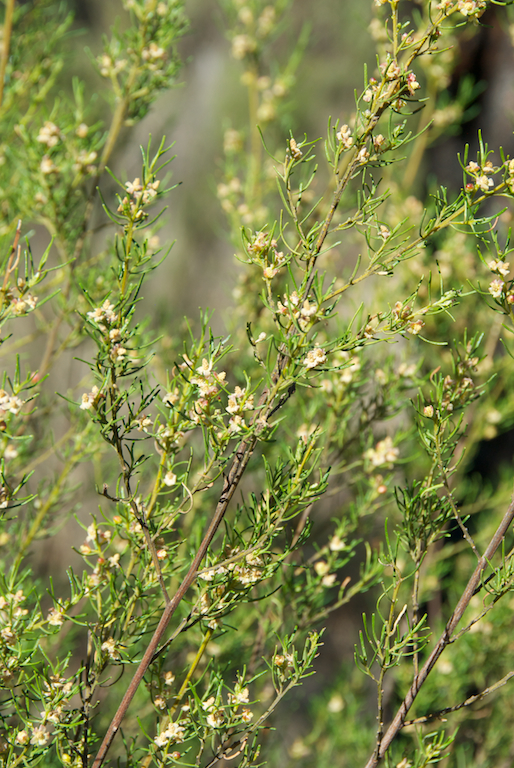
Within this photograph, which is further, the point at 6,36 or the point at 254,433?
the point at 6,36

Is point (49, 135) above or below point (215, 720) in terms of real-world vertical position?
above

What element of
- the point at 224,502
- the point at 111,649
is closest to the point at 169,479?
the point at 224,502

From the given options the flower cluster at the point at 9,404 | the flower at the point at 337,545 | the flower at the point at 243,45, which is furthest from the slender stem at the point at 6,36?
the flower at the point at 337,545

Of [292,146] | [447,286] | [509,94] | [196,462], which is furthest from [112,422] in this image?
[509,94]

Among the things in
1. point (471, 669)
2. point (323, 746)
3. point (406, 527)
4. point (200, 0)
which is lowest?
point (323, 746)

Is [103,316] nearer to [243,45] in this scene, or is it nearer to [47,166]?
[47,166]

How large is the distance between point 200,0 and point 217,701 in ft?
6.03

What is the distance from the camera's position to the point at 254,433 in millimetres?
410

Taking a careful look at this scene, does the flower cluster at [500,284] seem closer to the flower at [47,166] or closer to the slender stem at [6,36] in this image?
the flower at [47,166]

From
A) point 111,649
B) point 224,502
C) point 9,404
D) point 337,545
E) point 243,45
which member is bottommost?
point 337,545

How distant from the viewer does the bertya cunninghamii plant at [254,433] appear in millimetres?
430

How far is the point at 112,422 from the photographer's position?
16.0 inches

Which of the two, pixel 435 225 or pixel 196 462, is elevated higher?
pixel 435 225

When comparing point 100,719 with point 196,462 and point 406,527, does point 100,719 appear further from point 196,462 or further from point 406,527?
point 406,527
